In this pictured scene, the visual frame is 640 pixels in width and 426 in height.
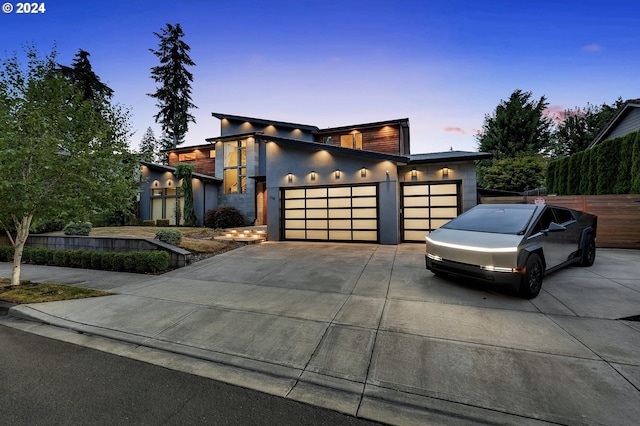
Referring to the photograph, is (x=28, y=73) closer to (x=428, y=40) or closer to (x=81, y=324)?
(x=81, y=324)

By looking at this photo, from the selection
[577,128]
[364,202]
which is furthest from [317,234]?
[577,128]

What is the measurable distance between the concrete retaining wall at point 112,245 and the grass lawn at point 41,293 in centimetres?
223

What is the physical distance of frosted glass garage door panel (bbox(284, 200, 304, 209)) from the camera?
1153 centimetres

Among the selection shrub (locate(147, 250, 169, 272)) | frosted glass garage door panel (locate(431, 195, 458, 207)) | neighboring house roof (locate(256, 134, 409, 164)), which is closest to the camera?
shrub (locate(147, 250, 169, 272))

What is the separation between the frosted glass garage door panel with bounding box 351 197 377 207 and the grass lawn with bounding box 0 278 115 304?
8.50m

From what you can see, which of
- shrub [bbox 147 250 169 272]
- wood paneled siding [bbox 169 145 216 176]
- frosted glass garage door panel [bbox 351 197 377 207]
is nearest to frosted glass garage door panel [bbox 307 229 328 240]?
frosted glass garage door panel [bbox 351 197 377 207]

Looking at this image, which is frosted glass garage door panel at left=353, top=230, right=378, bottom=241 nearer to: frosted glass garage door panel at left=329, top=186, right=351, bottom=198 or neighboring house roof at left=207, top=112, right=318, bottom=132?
frosted glass garage door panel at left=329, top=186, right=351, bottom=198

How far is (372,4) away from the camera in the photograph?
10359mm

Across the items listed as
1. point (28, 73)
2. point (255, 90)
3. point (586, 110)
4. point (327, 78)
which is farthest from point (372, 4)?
point (586, 110)

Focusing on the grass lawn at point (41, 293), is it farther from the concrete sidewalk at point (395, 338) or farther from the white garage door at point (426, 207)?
the white garage door at point (426, 207)

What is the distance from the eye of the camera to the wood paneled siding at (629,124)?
12.9 metres

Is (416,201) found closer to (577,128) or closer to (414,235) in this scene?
(414,235)

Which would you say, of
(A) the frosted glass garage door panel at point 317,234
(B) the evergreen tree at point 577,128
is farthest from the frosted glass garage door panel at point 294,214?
(B) the evergreen tree at point 577,128

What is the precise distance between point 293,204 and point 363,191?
3.29 metres
